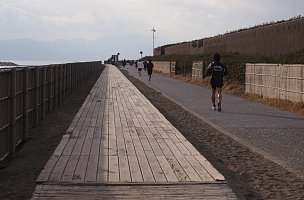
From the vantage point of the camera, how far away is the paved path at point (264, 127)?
980 cm

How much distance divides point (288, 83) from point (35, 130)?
32.6ft

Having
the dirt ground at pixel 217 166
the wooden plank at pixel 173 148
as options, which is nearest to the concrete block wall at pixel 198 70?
the dirt ground at pixel 217 166

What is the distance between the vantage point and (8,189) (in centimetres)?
687

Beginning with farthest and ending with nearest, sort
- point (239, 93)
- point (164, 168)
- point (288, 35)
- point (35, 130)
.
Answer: point (288, 35), point (239, 93), point (35, 130), point (164, 168)

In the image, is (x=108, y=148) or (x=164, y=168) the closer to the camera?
(x=164, y=168)

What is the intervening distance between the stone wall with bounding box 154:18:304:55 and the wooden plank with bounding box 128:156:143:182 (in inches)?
792

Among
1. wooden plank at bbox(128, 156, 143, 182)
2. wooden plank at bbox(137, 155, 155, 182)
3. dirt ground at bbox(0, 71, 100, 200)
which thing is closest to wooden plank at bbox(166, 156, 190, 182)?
wooden plank at bbox(137, 155, 155, 182)

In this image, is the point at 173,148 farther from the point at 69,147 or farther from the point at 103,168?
the point at 103,168

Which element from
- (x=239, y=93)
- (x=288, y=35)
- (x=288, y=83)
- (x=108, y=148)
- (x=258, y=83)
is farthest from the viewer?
(x=288, y=35)

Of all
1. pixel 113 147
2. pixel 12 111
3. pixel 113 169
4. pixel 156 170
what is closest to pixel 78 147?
pixel 113 147

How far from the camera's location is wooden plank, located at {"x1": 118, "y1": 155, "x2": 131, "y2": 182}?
7053 mm

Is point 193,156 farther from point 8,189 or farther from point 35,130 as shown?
point 35,130

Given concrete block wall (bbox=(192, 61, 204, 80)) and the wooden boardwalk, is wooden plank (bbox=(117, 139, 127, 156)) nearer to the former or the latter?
the wooden boardwalk

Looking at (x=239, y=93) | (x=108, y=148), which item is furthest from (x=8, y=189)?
(x=239, y=93)
